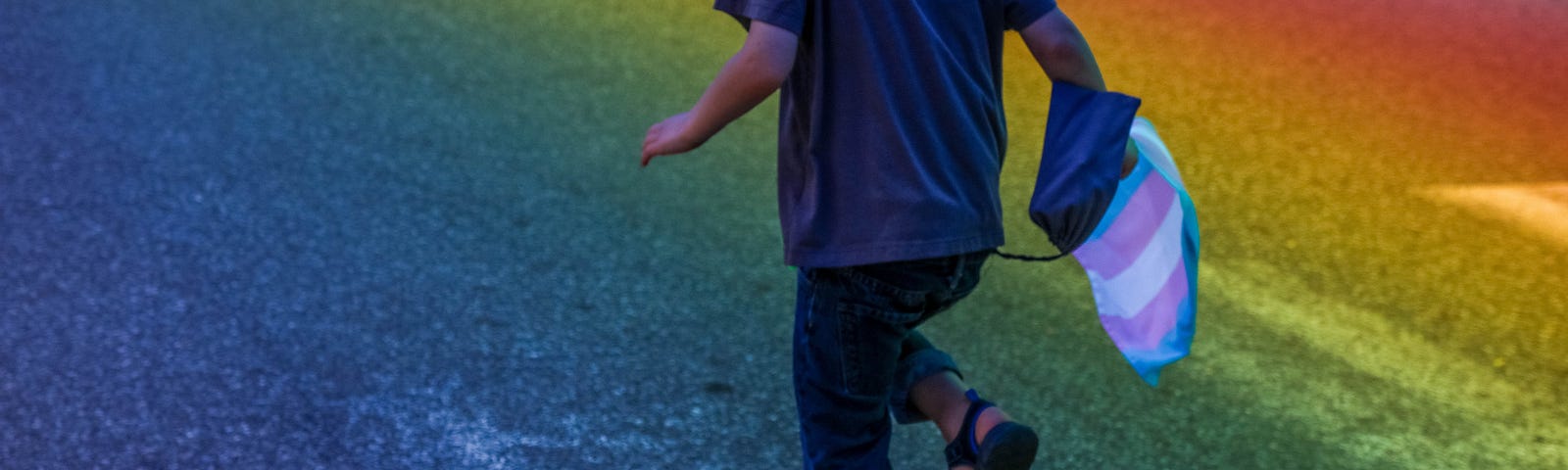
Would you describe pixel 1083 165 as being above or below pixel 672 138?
below

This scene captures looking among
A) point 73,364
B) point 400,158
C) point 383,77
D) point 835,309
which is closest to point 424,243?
point 400,158

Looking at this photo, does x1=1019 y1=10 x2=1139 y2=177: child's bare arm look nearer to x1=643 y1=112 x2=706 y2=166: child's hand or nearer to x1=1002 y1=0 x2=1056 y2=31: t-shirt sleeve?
x1=1002 y1=0 x2=1056 y2=31: t-shirt sleeve

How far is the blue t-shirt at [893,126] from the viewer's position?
2.13 meters

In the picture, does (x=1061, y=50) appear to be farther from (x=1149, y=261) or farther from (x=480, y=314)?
(x=480, y=314)

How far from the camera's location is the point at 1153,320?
264cm

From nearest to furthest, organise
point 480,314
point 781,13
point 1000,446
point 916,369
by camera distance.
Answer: point 781,13 → point 1000,446 → point 916,369 → point 480,314

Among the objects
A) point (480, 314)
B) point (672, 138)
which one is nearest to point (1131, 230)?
point (672, 138)

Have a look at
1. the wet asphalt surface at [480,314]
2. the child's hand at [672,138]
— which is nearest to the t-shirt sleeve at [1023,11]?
the child's hand at [672,138]

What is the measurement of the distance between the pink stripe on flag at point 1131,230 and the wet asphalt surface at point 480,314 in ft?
1.45

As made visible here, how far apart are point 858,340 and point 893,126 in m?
0.34

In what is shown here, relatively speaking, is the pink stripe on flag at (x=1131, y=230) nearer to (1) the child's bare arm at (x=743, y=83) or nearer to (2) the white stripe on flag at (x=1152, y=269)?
(2) the white stripe on flag at (x=1152, y=269)

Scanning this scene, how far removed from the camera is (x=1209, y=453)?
2.96m

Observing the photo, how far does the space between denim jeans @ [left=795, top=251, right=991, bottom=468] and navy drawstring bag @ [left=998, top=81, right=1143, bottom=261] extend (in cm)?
12

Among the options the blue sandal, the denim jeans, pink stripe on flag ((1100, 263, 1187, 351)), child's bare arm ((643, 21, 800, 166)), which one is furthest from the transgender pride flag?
child's bare arm ((643, 21, 800, 166))
